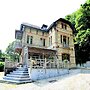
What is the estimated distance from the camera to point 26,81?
1267cm

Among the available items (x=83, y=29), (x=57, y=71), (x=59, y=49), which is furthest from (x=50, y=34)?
(x=57, y=71)

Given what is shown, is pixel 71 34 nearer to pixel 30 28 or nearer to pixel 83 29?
pixel 83 29

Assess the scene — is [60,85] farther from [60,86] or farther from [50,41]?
[50,41]

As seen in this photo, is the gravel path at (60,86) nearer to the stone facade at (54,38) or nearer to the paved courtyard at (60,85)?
the paved courtyard at (60,85)

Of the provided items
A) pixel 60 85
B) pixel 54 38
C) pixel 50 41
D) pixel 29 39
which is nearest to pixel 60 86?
pixel 60 85

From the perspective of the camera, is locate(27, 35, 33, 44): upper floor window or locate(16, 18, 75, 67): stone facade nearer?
locate(16, 18, 75, 67): stone facade

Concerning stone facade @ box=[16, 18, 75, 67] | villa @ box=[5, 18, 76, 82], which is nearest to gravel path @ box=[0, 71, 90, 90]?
villa @ box=[5, 18, 76, 82]

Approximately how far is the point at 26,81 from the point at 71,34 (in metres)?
15.0

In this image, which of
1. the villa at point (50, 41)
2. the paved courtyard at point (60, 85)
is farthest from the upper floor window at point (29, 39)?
the paved courtyard at point (60, 85)

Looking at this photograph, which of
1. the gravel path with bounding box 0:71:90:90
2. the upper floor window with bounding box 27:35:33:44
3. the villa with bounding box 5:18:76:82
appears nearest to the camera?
the gravel path with bounding box 0:71:90:90

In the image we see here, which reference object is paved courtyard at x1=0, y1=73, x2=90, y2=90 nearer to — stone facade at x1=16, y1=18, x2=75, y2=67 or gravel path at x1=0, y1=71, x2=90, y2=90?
gravel path at x1=0, y1=71, x2=90, y2=90

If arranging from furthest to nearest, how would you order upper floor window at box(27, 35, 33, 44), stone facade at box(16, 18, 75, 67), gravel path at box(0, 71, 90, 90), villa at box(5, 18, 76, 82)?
upper floor window at box(27, 35, 33, 44)
stone facade at box(16, 18, 75, 67)
villa at box(5, 18, 76, 82)
gravel path at box(0, 71, 90, 90)

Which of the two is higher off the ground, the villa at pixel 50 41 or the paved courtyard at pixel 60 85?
the villa at pixel 50 41

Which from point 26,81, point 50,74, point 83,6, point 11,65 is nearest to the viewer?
point 26,81
